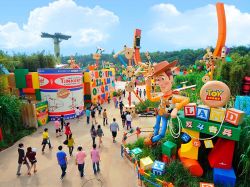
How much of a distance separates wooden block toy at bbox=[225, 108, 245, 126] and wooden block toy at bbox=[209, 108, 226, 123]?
143 millimetres

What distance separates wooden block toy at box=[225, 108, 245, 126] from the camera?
649cm

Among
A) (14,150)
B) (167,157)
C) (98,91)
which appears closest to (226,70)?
(167,157)

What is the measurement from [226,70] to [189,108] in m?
8.31

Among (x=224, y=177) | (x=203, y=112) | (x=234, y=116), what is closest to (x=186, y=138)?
(x=203, y=112)

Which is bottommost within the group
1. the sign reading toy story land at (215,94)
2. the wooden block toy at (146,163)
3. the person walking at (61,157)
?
the wooden block toy at (146,163)

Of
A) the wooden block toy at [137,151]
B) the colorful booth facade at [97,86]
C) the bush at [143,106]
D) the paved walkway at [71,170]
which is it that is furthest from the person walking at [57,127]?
the colorful booth facade at [97,86]

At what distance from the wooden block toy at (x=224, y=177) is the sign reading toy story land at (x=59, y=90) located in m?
10.8

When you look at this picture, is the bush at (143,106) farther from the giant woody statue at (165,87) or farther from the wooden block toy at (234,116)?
the wooden block toy at (234,116)

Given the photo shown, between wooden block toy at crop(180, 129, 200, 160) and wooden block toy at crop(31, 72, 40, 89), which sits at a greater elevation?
wooden block toy at crop(31, 72, 40, 89)

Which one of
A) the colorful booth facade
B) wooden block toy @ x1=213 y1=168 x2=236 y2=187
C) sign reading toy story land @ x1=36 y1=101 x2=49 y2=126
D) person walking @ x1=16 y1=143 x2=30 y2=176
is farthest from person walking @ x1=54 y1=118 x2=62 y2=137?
wooden block toy @ x1=213 y1=168 x2=236 y2=187

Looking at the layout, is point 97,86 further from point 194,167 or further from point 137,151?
point 194,167

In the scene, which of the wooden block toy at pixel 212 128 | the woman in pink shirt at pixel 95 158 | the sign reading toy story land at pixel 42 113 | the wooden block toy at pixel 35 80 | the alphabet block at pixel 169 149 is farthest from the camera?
the wooden block toy at pixel 35 80

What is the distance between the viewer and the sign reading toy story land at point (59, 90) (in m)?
14.5

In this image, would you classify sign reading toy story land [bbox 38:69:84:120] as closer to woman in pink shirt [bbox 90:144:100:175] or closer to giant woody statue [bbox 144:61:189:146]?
woman in pink shirt [bbox 90:144:100:175]
